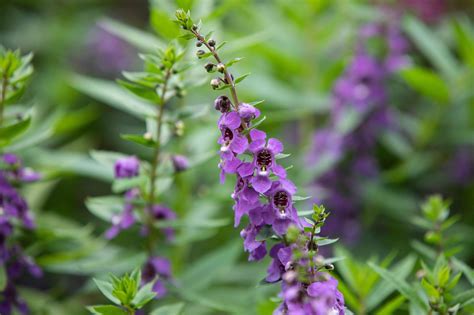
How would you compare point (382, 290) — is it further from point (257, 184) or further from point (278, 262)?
point (257, 184)

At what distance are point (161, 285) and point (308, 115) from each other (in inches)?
56.3

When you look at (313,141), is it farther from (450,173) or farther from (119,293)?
(119,293)

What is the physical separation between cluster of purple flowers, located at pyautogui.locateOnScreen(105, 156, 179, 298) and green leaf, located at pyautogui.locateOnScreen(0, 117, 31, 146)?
0.28 meters

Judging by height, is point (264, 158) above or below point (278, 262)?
above

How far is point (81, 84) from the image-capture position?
2379 mm

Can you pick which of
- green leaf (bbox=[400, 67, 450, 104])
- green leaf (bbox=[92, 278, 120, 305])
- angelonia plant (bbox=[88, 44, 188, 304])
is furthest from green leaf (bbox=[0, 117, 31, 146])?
green leaf (bbox=[400, 67, 450, 104])

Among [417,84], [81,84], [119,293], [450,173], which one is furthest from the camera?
[450,173]

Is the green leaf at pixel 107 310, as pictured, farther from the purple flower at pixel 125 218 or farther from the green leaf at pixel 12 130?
the green leaf at pixel 12 130

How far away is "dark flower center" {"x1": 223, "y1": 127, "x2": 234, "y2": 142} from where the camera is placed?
1.29 m

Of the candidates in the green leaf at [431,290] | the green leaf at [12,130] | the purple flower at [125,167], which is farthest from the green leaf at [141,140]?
the green leaf at [431,290]

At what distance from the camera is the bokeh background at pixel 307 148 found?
2244 mm

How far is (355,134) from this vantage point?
2695mm

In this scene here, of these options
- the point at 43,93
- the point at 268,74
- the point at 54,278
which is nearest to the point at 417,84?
the point at 268,74

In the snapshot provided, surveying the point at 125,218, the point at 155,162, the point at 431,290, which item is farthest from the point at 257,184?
the point at 125,218
